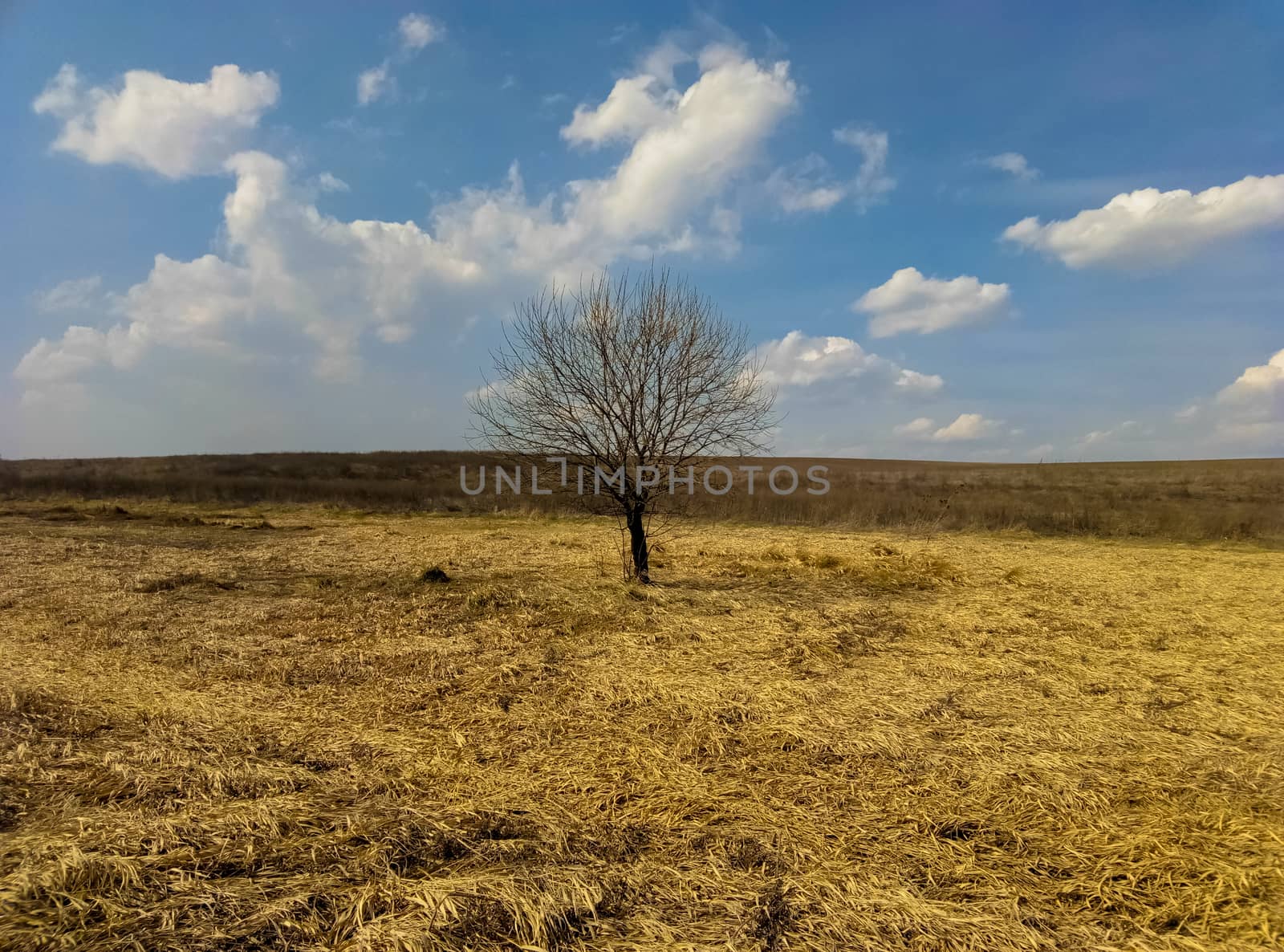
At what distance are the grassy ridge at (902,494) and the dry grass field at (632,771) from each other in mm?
5325

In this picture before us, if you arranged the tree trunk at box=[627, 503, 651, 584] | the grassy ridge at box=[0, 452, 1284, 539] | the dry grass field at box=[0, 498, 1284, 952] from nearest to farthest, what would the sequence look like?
the dry grass field at box=[0, 498, 1284, 952] < the tree trunk at box=[627, 503, 651, 584] < the grassy ridge at box=[0, 452, 1284, 539]

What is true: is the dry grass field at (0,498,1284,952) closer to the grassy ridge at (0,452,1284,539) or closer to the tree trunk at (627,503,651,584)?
the tree trunk at (627,503,651,584)

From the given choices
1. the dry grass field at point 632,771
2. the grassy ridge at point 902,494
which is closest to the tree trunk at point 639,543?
the dry grass field at point 632,771

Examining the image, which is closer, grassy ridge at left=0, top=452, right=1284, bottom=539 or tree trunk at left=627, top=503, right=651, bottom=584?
tree trunk at left=627, top=503, right=651, bottom=584

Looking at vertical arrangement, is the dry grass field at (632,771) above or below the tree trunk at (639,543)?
below

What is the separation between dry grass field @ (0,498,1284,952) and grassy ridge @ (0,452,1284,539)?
17.5 ft

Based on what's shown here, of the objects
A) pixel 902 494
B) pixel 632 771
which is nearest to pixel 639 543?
pixel 632 771

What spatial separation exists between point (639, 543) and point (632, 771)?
6.71 m

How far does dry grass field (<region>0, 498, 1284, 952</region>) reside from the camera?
2.91 m

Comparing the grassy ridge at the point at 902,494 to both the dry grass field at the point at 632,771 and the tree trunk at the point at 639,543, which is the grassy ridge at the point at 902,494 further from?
the dry grass field at the point at 632,771

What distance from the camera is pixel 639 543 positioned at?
36.4 ft

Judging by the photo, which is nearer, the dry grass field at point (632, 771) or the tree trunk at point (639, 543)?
the dry grass field at point (632, 771)

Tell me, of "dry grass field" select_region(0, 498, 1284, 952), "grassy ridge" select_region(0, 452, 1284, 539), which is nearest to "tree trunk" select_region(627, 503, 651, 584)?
"dry grass field" select_region(0, 498, 1284, 952)

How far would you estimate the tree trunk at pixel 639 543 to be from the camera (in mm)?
10781
